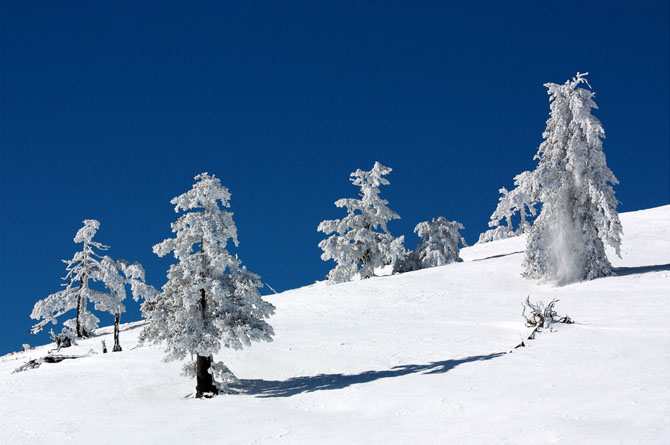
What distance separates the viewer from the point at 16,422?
16.6 m

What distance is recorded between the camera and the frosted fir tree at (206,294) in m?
18.8

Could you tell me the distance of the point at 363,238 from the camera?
49.9 meters

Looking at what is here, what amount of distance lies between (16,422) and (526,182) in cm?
2884

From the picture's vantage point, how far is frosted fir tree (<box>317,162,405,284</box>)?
4975cm

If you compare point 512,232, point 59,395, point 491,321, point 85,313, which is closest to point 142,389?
point 59,395

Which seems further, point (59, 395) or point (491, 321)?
point (491, 321)

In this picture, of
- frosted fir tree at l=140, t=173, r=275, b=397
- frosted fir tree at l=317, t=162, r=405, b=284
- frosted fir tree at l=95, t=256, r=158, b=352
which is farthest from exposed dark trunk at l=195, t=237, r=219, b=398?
frosted fir tree at l=317, t=162, r=405, b=284

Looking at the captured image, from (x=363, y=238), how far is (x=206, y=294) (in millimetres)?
31527

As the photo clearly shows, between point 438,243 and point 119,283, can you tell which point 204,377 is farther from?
point 438,243

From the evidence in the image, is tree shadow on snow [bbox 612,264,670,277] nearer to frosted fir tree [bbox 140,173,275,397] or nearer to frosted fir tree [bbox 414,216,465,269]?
frosted fir tree [bbox 414,216,465,269]

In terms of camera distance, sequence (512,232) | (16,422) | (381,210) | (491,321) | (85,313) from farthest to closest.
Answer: (512,232), (381,210), (85,313), (491,321), (16,422)

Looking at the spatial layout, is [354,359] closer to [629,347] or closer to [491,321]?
[491,321]

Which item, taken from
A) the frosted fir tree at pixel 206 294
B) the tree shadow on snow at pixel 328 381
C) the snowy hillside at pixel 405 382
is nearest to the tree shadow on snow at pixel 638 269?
the snowy hillside at pixel 405 382

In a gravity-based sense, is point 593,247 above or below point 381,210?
below
